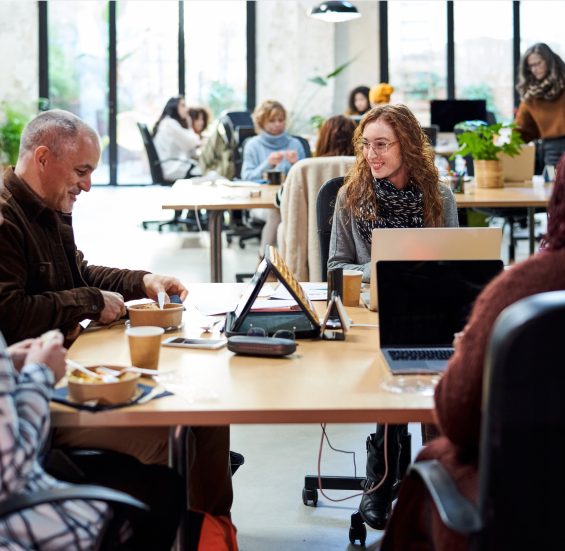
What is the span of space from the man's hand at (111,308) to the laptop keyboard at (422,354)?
0.73 meters

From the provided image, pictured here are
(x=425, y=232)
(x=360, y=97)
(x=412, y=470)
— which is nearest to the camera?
(x=412, y=470)

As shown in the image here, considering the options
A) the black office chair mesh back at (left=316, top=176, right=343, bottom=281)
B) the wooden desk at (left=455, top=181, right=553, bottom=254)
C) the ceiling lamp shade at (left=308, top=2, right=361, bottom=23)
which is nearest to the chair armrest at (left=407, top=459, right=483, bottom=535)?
the black office chair mesh back at (left=316, top=176, right=343, bottom=281)

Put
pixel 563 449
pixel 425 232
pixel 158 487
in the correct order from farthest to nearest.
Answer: pixel 425 232
pixel 158 487
pixel 563 449

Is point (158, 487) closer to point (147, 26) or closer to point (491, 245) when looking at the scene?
point (491, 245)

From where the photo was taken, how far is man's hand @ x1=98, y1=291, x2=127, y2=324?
179 centimetres

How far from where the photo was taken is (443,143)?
23.4 ft

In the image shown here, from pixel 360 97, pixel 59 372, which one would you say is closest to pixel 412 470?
pixel 59 372

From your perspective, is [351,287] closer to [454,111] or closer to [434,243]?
[434,243]

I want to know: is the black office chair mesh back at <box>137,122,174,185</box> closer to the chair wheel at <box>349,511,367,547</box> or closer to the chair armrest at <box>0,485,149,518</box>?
the chair wheel at <box>349,511,367,547</box>

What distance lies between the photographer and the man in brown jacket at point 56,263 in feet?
5.57

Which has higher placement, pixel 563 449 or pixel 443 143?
pixel 443 143

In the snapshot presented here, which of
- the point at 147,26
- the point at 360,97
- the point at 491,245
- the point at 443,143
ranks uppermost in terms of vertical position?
the point at 147,26

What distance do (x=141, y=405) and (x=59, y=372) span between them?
0.59 ft

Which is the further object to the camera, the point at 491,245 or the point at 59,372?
the point at 491,245
